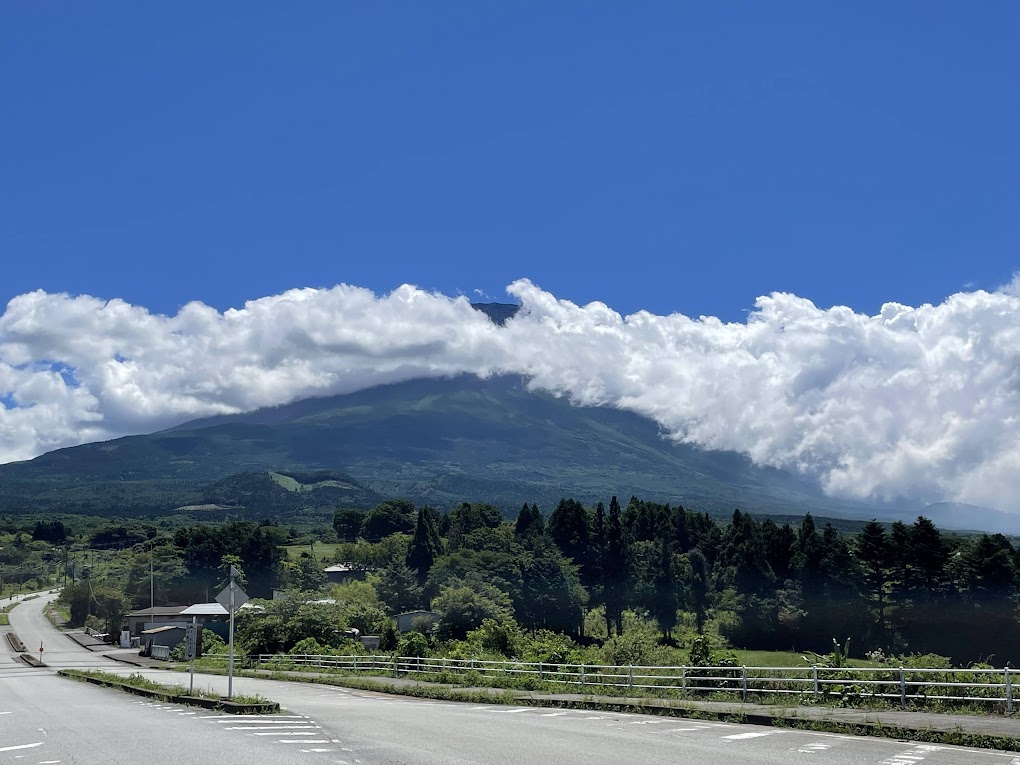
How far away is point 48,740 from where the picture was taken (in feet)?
47.8

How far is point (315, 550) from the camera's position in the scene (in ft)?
541

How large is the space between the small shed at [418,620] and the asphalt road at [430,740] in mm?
54865

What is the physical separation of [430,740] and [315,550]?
156655 millimetres

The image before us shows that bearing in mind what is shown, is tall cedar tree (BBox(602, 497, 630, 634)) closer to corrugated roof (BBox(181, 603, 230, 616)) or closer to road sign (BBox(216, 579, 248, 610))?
corrugated roof (BBox(181, 603, 230, 616))

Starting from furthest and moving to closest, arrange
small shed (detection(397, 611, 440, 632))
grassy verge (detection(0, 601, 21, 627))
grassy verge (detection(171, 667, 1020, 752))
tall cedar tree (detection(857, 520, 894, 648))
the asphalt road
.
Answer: grassy verge (detection(0, 601, 21, 627)), tall cedar tree (detection(857, 520, 894, 648)), small shed (detection(397, 611, 440, 632)), grassy verge (detection(171, 667, 1020, 752)), the asphalt road

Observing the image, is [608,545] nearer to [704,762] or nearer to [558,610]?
[558,610]

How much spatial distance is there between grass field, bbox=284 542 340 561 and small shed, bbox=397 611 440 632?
60135 millimetres

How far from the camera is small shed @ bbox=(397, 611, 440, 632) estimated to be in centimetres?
7512

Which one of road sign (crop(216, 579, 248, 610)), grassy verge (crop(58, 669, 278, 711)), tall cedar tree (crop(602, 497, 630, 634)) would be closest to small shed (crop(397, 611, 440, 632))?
tall cedar tree (crop(602, 497, 630, 634))

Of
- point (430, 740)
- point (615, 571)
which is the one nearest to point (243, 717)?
A: point (430, 740)

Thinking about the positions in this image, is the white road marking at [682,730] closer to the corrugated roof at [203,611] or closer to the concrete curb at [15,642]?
the concrete curb at [15,642]

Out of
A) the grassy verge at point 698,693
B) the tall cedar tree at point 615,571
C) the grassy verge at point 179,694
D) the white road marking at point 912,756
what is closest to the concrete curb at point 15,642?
the grassy verge at point 179,694

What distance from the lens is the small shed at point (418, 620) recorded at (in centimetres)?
7512

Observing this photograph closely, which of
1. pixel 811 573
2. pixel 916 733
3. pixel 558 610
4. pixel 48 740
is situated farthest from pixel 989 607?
pixel 48 740
